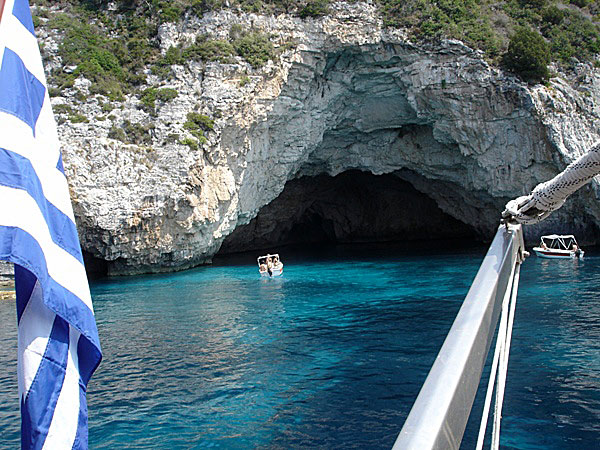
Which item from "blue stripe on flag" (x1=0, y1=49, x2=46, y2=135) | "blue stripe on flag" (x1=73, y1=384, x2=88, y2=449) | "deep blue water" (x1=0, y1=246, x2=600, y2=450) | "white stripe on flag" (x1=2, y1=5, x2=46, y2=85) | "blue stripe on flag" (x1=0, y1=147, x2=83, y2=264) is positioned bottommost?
"deep blue water" (x1=0, y1=246, x2=600, y2=450)

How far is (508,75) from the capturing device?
1179 inches

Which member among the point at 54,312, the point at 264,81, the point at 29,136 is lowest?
the point at 54,312

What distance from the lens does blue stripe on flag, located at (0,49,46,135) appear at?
284 cm

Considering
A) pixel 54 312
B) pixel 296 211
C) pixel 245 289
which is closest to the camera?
pixel 54 312

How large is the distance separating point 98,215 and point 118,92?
6973 mm

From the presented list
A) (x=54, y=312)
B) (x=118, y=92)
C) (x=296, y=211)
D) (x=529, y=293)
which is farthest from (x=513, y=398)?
(x=296, y=211)

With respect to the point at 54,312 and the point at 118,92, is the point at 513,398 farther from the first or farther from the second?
the point at 118,92

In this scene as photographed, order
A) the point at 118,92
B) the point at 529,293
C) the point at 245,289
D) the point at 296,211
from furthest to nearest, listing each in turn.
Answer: the point at 296,211 → the point at 118,92 → the point at 245,289 → the point at 529,293

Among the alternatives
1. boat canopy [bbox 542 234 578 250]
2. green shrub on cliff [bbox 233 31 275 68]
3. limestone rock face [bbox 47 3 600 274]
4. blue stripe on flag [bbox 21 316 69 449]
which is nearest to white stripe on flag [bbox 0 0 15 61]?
blue stripe on flag [bbox 21 316 69 449]

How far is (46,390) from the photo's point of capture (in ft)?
9.00

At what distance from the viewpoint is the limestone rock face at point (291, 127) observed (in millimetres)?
28250

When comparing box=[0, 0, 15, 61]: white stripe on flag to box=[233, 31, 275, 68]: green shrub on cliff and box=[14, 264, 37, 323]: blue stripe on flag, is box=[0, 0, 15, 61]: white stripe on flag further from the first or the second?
box=[233, 31, 275, 68]: green shrub on cliff

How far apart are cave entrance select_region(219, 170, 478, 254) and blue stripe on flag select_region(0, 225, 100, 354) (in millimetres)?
39502

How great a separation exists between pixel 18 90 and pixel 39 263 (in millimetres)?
932
